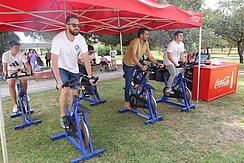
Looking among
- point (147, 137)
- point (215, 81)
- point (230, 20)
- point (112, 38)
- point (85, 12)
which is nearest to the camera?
point (147, 137)

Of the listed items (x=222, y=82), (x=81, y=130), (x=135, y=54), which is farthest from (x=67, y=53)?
(x=222, y=82)

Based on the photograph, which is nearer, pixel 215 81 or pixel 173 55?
pixel 173 55

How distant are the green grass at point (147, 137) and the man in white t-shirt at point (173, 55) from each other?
70 centimetres

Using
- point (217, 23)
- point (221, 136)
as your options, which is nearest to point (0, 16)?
point (221, 136)

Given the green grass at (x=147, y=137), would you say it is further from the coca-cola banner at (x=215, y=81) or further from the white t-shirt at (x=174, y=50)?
the white t-shirt at (x=174, y=50)

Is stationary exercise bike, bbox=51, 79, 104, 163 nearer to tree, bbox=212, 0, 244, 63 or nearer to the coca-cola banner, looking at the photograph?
the coca-cola banner

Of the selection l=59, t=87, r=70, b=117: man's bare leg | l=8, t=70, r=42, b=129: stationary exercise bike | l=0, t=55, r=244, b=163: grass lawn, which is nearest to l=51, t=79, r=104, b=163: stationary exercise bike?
A: l=0, t=55, r=244, b=163: grass lawn

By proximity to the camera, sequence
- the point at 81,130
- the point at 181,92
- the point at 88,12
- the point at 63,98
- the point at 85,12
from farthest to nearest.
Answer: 1. the point at 181,92
2. the point at 88,12
3. the point at 85,12
4. the point at 63,98
5. the point at 81,130

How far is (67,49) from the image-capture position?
8.87 feet

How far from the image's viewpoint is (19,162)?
249 cm

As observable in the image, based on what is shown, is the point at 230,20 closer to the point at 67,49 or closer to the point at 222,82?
the point at 222,82

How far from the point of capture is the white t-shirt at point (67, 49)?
2.63 meters

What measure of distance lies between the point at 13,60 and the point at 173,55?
339 centimetres

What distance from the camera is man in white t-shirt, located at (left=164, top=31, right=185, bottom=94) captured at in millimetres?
4293
